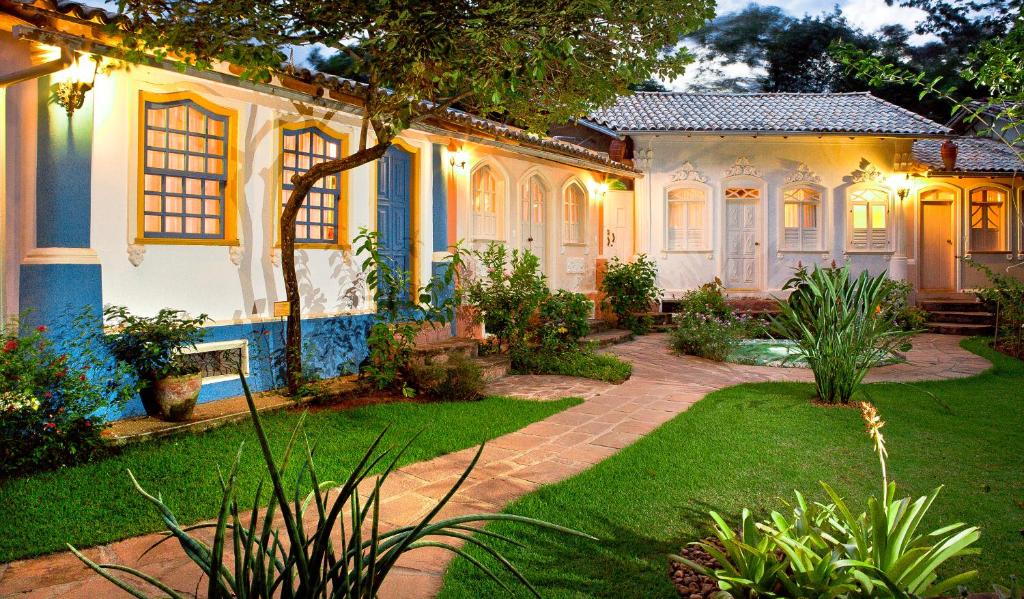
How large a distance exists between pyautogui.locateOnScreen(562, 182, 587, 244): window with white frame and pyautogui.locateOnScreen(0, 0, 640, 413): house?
2925mm

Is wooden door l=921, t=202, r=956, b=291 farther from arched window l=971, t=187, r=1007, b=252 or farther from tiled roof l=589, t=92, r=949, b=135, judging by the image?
tiled roof l=589, t=92, r=949, b=135

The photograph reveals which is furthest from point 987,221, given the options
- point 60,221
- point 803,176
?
point 60,221

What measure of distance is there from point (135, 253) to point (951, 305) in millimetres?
15956

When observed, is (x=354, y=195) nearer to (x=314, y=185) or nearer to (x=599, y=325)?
(x=314, y=185)

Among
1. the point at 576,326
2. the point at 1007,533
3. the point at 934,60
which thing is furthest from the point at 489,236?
the point at 934,60

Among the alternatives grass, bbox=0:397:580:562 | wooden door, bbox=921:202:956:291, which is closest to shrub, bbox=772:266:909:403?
grass, bbox=0:397:580:562

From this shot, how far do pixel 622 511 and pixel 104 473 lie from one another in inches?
135

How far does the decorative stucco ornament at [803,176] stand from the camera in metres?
16.3

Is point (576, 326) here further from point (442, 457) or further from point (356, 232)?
point (442, 457)

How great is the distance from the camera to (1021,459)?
5.40m

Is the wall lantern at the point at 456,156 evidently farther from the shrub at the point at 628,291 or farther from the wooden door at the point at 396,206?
the shrub at the point at 628,291

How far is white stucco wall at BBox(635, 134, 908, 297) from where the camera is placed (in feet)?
52.9

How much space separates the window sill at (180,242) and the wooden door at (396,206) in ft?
6.86

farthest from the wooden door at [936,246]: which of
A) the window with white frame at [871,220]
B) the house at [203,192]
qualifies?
the house at [203,192]
